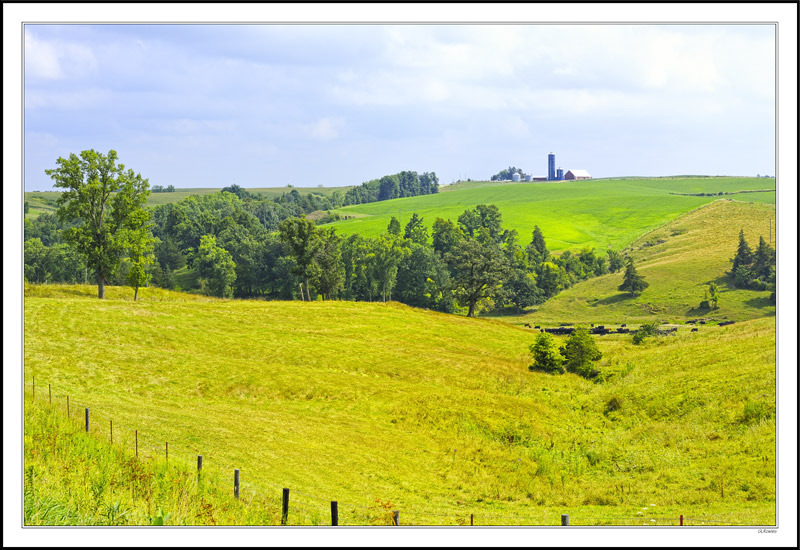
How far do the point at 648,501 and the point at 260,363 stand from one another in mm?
28157

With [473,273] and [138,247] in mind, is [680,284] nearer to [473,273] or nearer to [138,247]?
[473,273]

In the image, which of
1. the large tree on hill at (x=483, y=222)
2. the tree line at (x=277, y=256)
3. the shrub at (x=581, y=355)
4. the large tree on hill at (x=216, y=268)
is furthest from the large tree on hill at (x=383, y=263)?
the shrub at (x=581, y=355)

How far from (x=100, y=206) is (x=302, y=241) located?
29.2 metres

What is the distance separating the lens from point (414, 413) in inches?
1342

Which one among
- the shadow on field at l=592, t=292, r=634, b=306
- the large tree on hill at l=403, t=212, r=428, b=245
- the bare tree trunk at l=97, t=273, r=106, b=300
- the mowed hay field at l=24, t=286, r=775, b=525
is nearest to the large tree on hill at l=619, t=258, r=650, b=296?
the shadow on field at l=592, t=292, r=634, b=306

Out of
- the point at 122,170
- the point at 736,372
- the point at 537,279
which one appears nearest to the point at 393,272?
the point at 537,279

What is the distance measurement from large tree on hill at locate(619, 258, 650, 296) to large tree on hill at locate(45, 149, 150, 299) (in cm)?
10256

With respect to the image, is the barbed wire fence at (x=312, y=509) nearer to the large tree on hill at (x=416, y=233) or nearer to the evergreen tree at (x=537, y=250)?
the evergreen tree at (x=537, y=250)

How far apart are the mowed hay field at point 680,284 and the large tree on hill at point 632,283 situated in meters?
1.20

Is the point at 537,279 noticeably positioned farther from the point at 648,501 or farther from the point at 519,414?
the point at 648,501

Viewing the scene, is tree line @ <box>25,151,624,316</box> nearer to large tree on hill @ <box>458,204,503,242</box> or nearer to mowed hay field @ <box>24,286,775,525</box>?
large tree on hill @ <box>458,204,503,242</box>

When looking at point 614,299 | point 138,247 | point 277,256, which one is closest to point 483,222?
point 614,299

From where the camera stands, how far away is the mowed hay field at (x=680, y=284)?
11481cm

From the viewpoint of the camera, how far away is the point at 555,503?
72.8 feet
